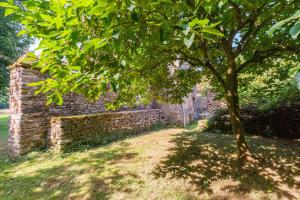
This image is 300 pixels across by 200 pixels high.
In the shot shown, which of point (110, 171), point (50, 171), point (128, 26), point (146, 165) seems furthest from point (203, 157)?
point (128, 26)

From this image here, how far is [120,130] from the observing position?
9758mm

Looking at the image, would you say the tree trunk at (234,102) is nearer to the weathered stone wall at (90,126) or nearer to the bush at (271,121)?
the bush at (271,121)

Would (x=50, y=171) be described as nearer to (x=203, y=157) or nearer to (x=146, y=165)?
(x=146, y=165)

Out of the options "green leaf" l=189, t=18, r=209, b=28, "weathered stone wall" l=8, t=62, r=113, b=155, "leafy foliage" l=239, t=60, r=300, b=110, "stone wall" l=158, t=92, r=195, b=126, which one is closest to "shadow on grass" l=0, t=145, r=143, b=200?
"weathered stone wall" l=8, t=62, r=113, b=155

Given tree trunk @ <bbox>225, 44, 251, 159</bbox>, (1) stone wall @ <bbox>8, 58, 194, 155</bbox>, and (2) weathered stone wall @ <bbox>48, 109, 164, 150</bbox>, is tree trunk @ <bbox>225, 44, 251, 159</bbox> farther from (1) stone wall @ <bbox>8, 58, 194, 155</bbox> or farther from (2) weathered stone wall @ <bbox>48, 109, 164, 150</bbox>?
(1) stone wall @ <bbox>8, 58, 194, 155</bbox>

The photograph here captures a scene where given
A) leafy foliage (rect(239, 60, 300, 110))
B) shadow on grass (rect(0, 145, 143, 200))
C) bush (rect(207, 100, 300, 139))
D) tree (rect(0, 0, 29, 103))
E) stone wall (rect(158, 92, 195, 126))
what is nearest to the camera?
shadow on grass (rect(0, 145, 143, 200))

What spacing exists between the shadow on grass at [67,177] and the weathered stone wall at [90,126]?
2.58 feet

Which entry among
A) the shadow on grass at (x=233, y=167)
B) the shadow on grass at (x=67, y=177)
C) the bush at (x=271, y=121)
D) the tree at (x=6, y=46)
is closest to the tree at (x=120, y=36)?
the shadow on grass at (x=233, y=167)

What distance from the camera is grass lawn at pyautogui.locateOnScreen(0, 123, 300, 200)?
4223mm

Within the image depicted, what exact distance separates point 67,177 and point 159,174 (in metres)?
2.27

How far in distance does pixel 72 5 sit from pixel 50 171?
4.96 metres

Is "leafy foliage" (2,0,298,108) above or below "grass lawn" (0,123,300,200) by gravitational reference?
above

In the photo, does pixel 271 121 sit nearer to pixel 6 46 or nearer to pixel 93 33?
pixel 93 33

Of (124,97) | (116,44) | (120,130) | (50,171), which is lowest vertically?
(50,171)
